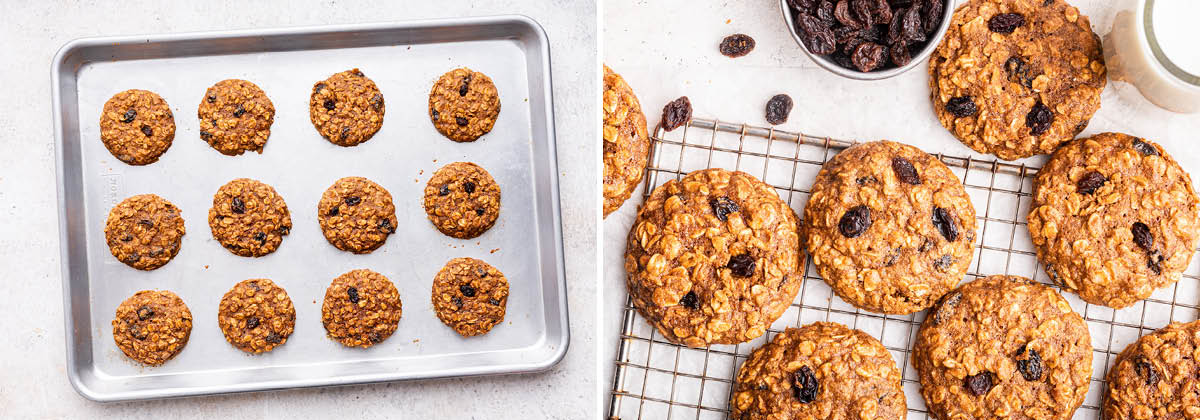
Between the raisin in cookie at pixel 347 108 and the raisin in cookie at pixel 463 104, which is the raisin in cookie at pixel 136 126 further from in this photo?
the raisin in cookie at pixel 463 104

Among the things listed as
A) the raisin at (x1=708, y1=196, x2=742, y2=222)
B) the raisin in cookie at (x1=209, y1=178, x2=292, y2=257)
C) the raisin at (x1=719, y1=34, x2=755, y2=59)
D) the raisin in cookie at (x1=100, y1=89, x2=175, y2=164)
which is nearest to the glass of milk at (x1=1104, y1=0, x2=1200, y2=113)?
the raisin at (x1=719, y1=34, x2=755, y2=59)

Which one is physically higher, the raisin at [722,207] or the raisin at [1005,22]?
the raisin at [1005,22]

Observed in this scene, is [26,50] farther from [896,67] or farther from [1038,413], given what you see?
[1038,413]

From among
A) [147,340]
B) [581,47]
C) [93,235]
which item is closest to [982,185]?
[581,47]

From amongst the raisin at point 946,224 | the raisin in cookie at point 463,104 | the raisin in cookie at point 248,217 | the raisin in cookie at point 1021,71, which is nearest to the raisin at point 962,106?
the raisin in cookie at point 1021,71

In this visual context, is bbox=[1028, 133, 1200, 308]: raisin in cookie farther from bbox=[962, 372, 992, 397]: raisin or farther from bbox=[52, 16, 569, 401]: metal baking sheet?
bbox=[52, 16, 569, 401]: metal baking sheet

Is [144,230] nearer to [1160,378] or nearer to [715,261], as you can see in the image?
[715,261]
